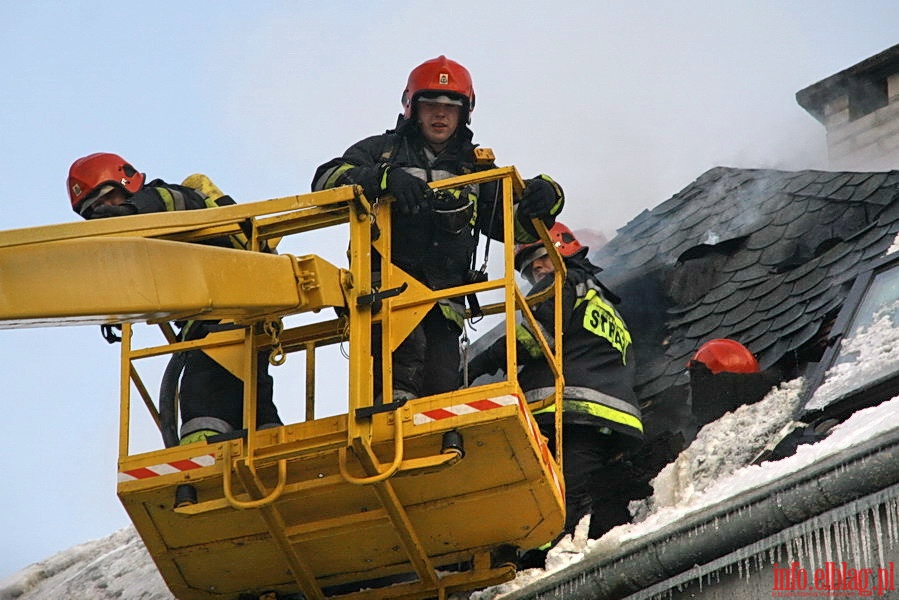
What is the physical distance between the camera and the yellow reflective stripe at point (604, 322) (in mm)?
9531

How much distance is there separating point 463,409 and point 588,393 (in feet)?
7.39

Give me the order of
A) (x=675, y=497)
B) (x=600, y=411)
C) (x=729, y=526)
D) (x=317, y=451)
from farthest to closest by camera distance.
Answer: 1. (x=600, y=411)
2. (x=675, y=497)
3. (x=317, y=451)
4. (x=729, y=526)

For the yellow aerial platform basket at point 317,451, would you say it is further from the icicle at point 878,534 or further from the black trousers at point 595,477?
the icicle at point 878,534

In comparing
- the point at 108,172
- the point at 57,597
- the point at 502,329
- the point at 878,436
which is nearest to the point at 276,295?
the point at 108,172

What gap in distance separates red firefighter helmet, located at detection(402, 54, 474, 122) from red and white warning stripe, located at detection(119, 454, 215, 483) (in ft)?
7.67

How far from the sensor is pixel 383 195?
303 inches

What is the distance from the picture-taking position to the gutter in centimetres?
648

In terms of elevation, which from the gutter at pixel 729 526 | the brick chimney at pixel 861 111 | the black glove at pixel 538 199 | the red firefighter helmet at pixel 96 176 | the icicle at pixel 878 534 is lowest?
the icicle at pixel 878 534

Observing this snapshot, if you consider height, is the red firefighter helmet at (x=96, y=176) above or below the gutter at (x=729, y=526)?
above

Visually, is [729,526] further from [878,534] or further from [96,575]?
[96,575]

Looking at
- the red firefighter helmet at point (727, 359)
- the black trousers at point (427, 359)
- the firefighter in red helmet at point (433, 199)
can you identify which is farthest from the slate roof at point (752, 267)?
the black trousers at point (427, 359)

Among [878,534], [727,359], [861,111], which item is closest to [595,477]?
[727,359]

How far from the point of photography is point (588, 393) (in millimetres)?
9141

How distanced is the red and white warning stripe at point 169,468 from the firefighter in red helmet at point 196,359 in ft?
1.53
